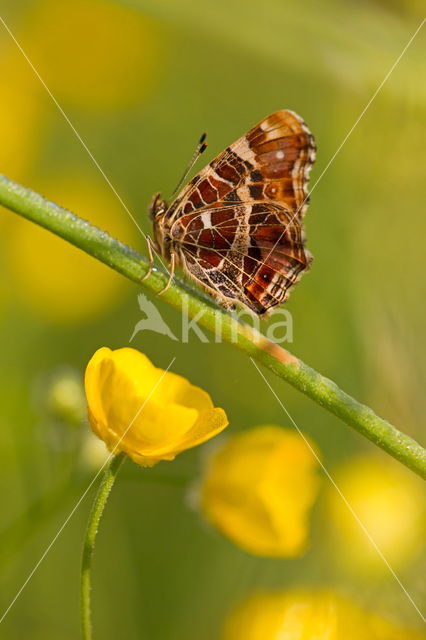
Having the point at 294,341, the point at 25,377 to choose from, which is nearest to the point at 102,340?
the point at 25,377

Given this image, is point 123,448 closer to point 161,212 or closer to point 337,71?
point 161,212

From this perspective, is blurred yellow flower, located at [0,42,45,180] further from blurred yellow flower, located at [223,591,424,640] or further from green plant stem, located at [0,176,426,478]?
green plant stem, located at [0,176,426,478]

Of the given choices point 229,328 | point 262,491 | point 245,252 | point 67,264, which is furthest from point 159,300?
point 229,328

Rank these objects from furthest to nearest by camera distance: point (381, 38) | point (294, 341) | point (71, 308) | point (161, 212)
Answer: point (71, 308), point (294, 341), point (381, 38), point (161, 212)

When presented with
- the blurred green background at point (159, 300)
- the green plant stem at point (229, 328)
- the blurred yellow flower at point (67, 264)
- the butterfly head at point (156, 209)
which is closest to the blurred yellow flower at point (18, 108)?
the blurred green background at point (159, 300)

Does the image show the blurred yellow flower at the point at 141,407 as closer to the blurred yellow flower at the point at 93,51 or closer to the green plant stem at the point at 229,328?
the green plant stem at the point at 229,328

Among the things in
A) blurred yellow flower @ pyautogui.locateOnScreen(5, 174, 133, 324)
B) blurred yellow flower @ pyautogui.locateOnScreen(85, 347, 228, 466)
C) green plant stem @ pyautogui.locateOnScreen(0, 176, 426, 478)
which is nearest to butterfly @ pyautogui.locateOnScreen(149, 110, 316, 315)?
blurred yellow flower @ pyautogui.locateOnScreen(85, 347, 228, 466)

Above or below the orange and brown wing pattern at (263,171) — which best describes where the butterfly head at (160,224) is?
below
